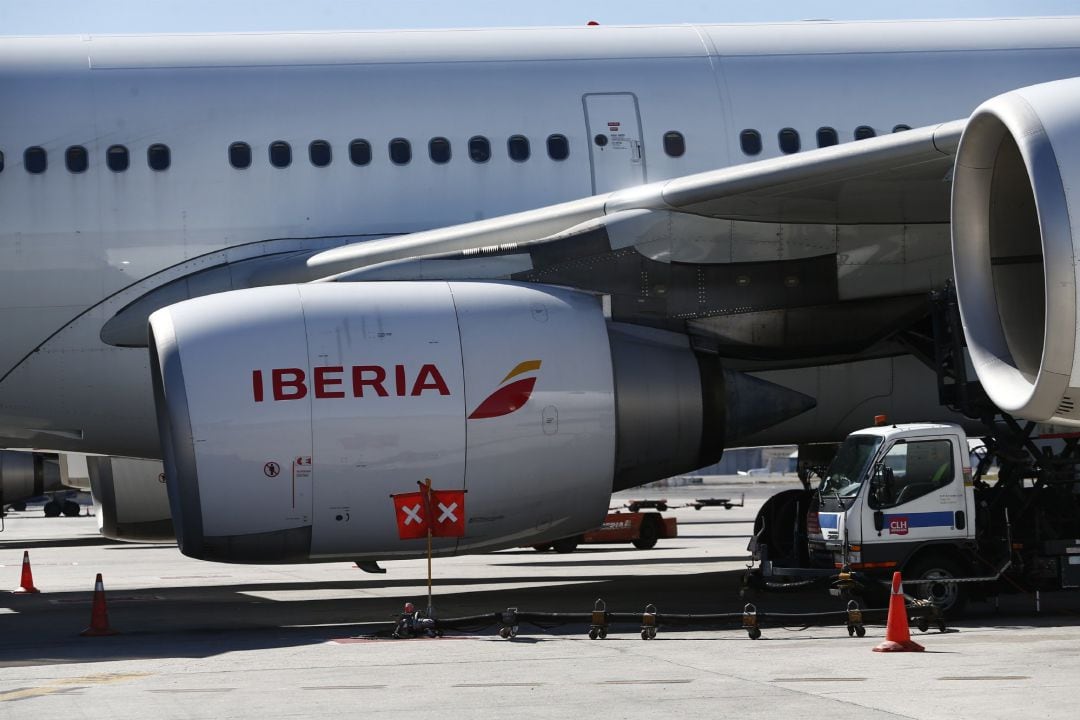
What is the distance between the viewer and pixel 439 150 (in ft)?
45.1

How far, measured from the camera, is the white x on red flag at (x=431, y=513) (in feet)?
36.5

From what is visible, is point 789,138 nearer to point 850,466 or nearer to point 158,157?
point 850,466

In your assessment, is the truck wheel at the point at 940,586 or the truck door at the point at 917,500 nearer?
the truck wheel at the point at 940,586

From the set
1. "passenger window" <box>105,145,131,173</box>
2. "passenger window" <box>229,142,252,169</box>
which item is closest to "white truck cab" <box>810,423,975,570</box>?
"passenger window" <box>229,142,252,169</box>

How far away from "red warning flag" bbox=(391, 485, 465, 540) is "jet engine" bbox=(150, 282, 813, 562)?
0.19 ft

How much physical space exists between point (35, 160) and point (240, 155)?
1.72 meters

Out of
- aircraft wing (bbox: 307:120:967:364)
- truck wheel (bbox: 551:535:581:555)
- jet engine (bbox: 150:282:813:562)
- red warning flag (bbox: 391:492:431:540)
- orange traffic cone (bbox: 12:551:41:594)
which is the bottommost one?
truck wheel (bbox: 551:535:581:555)

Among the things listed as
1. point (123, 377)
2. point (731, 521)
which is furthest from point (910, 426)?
point (731, 521)

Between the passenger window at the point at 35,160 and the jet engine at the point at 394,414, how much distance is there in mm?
2629

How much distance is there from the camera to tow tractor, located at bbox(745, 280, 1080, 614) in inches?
483

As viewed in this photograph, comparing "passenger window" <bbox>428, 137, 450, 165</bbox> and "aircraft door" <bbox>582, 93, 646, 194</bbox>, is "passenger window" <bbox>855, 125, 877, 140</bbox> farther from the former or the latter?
"passenger window" <bbox>428, 137, 450, 165</bbox>

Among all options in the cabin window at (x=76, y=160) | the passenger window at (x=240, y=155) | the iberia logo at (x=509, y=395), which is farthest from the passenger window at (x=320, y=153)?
the iberia logo at (x=509, y=395)

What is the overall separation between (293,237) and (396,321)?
2516mm

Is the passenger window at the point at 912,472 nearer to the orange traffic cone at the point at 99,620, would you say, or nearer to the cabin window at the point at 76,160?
the orange traffic cone at the point at 99,620
